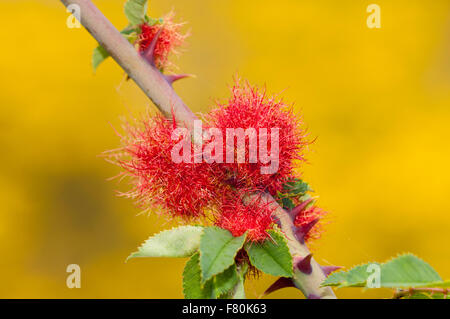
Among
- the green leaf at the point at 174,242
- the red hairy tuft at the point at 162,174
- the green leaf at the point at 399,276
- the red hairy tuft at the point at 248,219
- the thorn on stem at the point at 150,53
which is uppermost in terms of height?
the thorn on stem at the point at 150,53

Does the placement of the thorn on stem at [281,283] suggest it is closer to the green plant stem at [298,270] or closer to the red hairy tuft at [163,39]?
the green plant stem at [298,270]

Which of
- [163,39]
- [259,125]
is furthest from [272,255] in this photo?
[163,39]

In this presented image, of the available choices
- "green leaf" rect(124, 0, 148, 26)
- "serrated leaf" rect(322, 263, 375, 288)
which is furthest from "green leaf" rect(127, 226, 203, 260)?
"green leaf" rect(124, 0, 148, 26)

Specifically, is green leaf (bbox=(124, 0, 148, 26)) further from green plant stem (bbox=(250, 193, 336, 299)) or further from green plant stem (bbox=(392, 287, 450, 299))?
green plant stem (bbox=(392, 287, 450, 299))

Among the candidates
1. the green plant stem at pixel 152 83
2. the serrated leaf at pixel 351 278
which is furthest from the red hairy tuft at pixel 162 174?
the serrated leaf at pixel 351 278

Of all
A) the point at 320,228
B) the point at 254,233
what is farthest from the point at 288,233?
the point at 320,228

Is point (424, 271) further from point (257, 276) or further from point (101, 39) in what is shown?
point (101, 39)
